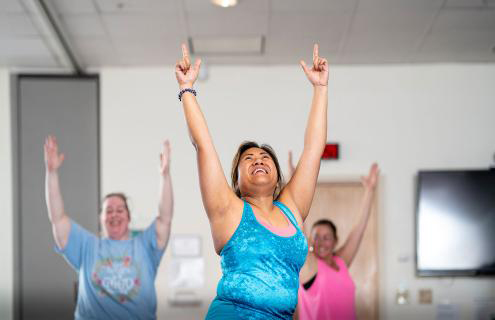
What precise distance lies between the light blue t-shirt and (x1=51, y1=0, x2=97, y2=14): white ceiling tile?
4.96ft

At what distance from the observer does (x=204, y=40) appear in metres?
4.85

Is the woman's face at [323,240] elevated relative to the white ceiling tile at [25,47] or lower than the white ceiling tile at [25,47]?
lower

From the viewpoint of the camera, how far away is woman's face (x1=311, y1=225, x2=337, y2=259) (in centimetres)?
349

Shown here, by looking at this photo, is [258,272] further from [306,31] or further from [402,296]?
[402,296]

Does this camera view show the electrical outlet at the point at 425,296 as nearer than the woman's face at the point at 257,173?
No

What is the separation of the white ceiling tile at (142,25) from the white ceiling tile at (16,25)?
0.49 metres

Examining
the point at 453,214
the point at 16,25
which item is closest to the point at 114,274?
the point at 16,25

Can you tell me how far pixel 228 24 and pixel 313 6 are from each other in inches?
24.5

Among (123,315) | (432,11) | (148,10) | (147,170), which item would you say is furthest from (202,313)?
(432,11)

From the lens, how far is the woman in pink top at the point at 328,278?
330cm

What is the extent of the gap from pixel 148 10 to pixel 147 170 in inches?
60.1

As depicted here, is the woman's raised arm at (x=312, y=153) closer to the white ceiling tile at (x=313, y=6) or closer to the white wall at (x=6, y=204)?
the white ceiling tile at (x=313, y=6)

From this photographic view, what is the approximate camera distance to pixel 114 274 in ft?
11.0

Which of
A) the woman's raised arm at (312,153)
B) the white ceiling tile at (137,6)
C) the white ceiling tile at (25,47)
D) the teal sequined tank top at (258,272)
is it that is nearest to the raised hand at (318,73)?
the woman's raised arm at (312,153)
